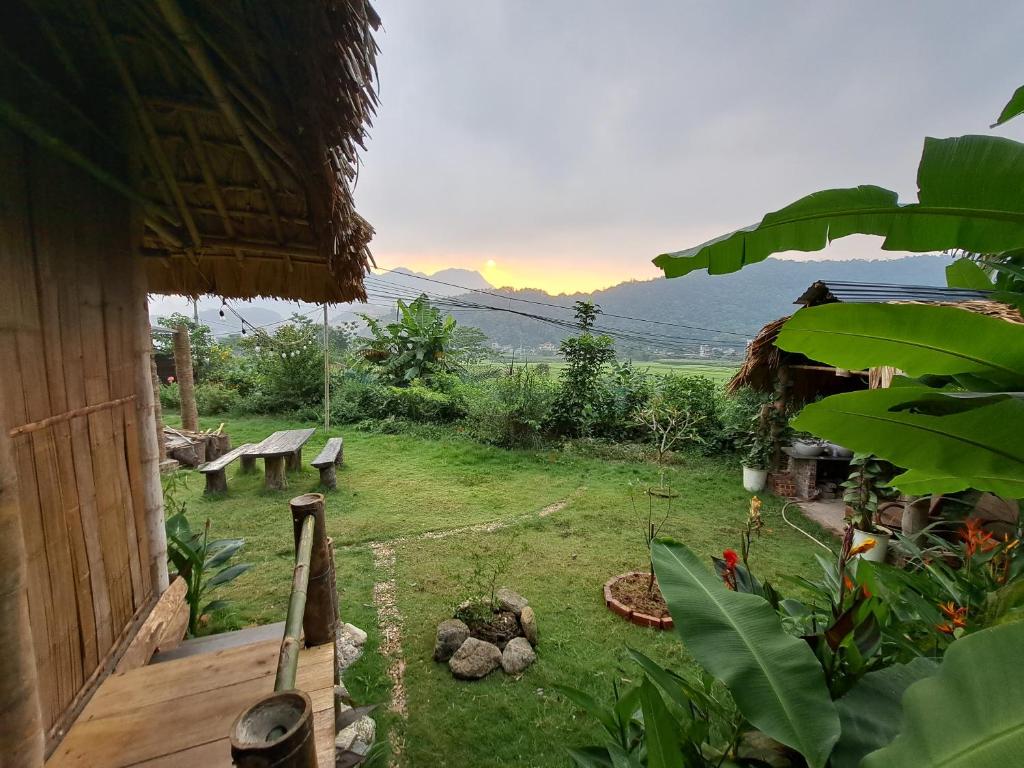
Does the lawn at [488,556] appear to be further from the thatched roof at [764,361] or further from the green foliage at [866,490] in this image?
the thatched roof at [764,361]

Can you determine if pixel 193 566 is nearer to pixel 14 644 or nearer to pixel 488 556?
pixel 14 644

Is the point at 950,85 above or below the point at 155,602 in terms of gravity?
above

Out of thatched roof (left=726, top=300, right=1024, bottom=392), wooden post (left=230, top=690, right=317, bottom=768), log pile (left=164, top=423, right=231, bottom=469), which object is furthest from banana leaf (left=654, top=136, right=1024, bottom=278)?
log pile (left=164, top=423, right=231, bottom=469)

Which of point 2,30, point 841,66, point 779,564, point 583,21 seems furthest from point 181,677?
point 841,66

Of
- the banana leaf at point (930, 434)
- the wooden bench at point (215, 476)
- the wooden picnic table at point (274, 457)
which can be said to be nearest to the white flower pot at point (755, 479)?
the banana leaf at point (930, 434)

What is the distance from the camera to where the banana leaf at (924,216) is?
860 millimetres

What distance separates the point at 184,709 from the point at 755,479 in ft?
20.5

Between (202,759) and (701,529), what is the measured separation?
446 centimetres

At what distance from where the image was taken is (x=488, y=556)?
3.92m

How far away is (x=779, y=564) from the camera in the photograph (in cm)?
380

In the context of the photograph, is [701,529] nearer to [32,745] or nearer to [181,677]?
[181,677]

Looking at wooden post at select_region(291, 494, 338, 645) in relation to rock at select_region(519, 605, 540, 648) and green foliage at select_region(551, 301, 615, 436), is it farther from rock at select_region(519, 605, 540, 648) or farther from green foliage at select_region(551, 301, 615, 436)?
green foliage at select_region(551, 301, 615, 436)

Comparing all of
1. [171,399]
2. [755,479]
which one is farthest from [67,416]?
[171,399]

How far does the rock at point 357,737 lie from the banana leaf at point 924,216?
7.62ft
